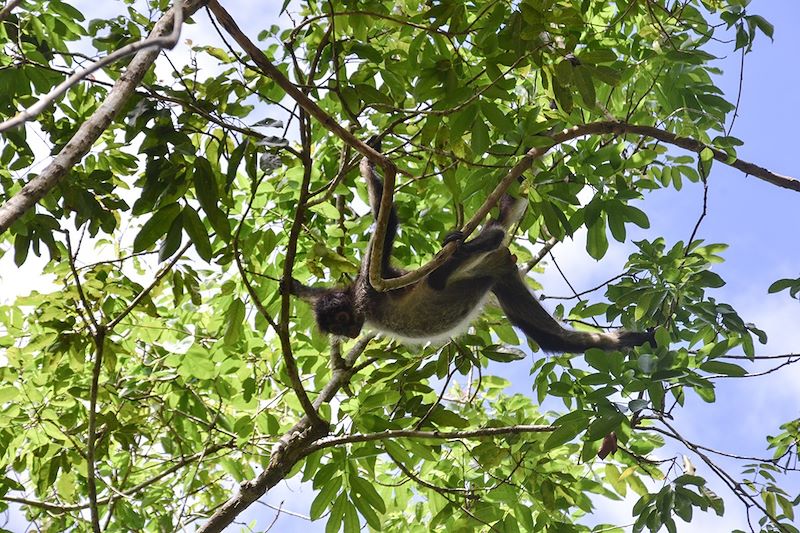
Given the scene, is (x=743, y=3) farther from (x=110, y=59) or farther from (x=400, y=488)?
(x=400, y=488)

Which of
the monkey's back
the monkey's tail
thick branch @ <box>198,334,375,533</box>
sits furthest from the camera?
the monkey's back

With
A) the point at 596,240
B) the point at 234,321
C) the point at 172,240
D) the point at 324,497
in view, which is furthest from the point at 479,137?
the point at 324,497

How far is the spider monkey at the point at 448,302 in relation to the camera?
4.81m

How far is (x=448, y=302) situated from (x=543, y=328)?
0.67 meters

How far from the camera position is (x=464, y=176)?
4.13 metres

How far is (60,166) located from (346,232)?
3.02 metres

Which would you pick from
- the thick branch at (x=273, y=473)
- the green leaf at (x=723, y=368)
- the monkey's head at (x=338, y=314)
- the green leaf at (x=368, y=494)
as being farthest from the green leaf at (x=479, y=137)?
the monkey's head at (x=338, y=314)

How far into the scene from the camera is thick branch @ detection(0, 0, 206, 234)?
166cm

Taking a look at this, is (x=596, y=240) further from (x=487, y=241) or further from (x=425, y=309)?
(x=425, y=309)

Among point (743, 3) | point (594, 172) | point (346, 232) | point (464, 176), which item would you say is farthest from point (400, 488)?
point (743, 3)

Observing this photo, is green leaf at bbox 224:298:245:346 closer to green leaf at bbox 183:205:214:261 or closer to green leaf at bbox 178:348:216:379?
green leaf at bbox 178:348:216:379

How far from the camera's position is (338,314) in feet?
16.2

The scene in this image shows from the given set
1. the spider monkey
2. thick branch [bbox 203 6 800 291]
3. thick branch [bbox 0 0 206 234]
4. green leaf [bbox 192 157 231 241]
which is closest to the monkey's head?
the spider monkey

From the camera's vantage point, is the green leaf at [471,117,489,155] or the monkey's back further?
the monkey's back
